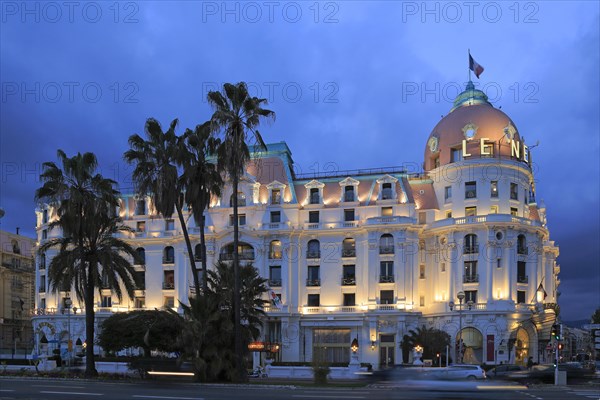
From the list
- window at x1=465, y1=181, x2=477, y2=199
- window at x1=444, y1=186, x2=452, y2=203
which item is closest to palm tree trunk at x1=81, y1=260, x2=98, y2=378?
window at x1=444, y1=186, x2=452, y2=203

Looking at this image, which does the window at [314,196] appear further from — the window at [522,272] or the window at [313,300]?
the window at [522,272]

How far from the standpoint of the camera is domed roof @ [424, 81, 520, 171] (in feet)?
233

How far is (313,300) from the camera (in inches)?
2896

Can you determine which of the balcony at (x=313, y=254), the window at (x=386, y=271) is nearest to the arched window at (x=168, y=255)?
the balcony at (x=313, y=254)

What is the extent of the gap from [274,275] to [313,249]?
17.0 feet

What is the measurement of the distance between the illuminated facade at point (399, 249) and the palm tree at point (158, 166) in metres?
21.3

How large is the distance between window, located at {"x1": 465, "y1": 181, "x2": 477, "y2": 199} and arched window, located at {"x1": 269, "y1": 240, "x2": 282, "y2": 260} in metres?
20.9

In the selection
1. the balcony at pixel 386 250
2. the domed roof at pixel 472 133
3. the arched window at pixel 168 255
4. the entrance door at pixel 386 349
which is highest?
the domed roof at pixel 472 133

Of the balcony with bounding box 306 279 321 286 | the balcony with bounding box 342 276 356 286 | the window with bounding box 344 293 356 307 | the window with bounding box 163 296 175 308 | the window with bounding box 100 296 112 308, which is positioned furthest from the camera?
the window with bounding box 100 296 112 308

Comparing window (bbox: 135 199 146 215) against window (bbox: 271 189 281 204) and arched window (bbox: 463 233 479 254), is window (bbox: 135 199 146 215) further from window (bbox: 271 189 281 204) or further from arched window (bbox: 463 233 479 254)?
arched window (bbox: 463 233 479 254)

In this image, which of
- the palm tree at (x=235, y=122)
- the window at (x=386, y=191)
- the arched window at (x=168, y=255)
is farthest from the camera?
the arched window at (x=168, y=255)

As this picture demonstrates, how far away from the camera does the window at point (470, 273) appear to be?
6825cm

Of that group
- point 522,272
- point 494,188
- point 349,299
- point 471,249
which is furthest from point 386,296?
point 494,188

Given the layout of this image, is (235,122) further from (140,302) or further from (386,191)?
(140,302)
